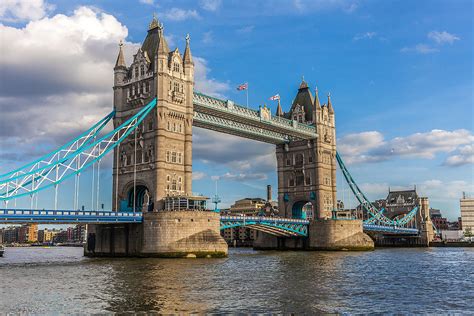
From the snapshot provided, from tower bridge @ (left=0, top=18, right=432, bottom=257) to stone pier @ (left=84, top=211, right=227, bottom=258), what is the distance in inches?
5.2

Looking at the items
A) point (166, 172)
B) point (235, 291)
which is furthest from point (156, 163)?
point (235, 291)

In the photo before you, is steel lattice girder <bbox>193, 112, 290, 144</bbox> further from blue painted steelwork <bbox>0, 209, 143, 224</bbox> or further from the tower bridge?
blue painted steelwork <bbox>0, 209, 143, 224</bbox>

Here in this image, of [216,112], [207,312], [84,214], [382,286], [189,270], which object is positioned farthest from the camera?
[216,112]

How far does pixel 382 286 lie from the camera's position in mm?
37438

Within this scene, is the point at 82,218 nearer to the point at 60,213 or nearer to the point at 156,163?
the point at 60,213

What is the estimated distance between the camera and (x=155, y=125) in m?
77.1

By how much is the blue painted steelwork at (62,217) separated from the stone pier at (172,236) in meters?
2.70

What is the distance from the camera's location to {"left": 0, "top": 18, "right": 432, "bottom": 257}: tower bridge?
2665 inches

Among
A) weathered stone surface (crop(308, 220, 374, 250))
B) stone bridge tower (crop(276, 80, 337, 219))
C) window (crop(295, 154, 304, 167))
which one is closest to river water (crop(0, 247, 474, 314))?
weathered stone surface (crop(308, 220, 374, 250))

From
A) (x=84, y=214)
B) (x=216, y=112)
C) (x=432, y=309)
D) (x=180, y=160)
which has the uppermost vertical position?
(x=216, y=112)

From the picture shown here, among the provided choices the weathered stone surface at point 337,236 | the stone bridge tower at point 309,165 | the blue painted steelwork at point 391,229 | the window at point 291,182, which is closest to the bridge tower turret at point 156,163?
the weathered stone surface at point 337,236

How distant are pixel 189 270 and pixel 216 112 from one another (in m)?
44.4

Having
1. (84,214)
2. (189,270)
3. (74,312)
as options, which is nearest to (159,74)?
(84,214)

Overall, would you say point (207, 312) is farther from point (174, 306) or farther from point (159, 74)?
point (159, 74)
